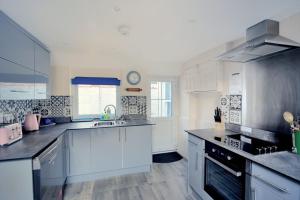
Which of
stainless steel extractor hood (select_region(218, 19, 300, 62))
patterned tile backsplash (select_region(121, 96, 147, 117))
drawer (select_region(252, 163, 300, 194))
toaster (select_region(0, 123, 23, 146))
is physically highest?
stainless steel extractor hood (select_region(218, 19, 300, 62))

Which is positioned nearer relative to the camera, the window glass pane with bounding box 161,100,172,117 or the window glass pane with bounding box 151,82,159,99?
the window glass pane with bounding box 151,82,159,99

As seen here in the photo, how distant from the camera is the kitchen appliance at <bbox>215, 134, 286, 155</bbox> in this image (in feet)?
4.89

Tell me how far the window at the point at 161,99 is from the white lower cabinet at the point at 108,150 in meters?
0.95

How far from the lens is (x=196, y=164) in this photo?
208cm

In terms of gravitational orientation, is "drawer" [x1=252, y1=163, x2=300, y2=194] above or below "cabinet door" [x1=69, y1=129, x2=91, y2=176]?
above

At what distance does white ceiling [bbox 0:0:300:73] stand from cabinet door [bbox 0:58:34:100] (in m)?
0.51

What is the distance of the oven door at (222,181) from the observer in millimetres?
1437

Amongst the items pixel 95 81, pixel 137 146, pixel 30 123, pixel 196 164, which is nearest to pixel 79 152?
pixel 30 123

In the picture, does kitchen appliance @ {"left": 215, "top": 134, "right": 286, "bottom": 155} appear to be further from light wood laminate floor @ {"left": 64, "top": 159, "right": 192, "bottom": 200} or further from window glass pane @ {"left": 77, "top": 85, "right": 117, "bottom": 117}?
window glass pane @ {"left": 77, "top": 85, "right": 117, "bottom": 117}

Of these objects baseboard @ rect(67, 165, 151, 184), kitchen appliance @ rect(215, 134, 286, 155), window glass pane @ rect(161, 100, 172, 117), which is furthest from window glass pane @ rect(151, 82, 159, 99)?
kitchen appliance @ rect(215, 134, 286, 155)

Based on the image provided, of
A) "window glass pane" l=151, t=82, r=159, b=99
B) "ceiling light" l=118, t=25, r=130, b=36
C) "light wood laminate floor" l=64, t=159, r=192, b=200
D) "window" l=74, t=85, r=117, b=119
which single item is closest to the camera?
"ceiling light" l=118, t=25, r=130, b=36

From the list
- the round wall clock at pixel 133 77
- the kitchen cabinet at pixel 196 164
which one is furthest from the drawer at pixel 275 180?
the round wall clock at pixel 133 77

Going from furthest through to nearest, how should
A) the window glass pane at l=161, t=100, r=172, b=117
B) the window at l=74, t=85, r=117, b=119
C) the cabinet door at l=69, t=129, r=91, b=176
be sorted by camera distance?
the window glass pane at l=161, t=100, r=172, b=117 < the window at l=74, t=85, r=117, b=119 < the cabinet door at l=69, t=129, r=91, b=176

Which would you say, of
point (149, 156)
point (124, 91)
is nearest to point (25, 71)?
point (124, 91)
